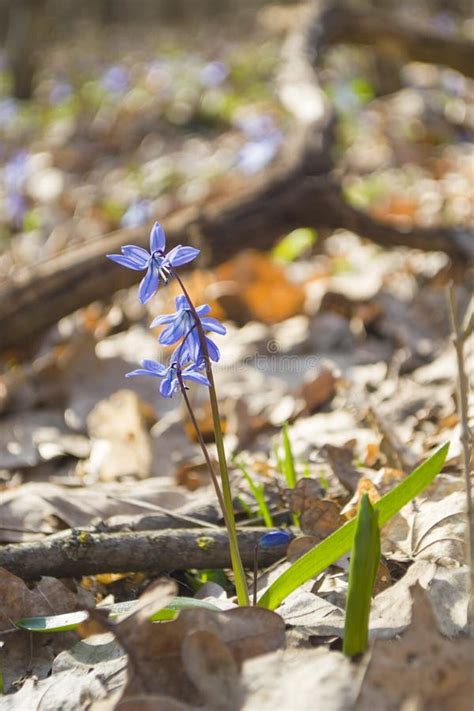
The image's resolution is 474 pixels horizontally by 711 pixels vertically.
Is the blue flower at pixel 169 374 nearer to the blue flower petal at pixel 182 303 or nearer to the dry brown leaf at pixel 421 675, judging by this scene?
the blue flower petal at pixel 182 303

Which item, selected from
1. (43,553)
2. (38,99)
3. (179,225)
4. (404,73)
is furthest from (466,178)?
(38,99)

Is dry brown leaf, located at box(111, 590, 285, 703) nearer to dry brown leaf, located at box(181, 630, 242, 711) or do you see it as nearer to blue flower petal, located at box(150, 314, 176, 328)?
dry brown leaf, located at box(181, 630, 242, 711)

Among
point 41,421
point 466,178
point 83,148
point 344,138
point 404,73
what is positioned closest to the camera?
point 41,421

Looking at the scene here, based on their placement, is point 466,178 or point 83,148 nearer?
point 466,178

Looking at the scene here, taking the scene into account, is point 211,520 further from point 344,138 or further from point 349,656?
point 344,138

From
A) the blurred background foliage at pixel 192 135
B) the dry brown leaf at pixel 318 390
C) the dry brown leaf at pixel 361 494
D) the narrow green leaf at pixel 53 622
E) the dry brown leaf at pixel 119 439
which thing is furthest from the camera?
the blurred background foliage at pixel 192 135

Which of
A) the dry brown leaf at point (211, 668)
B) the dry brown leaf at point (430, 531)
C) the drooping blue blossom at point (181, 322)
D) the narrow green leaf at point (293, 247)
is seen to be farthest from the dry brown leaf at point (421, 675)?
the narrow green leaf at point (293, 247)
